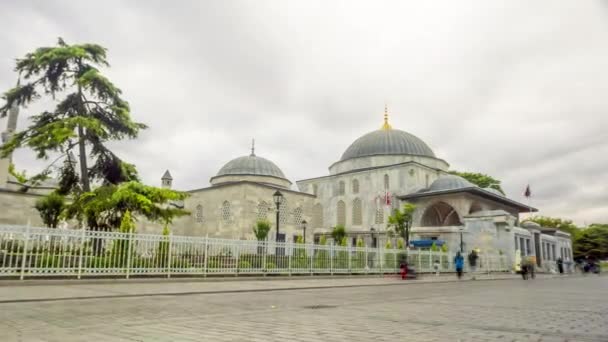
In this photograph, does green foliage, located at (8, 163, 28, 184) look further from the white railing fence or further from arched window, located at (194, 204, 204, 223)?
the white railing fence

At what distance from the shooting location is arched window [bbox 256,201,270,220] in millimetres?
32944

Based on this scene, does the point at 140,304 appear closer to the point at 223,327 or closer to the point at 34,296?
the point at 34,296

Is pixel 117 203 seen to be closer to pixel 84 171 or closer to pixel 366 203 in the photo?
pixel 84 171

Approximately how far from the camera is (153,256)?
39.4ft

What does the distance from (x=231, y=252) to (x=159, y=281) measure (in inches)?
118

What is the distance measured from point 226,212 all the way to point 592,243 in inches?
1767

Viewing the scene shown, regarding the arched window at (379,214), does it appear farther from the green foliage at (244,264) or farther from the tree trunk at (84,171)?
the tree trunk at (84,171)

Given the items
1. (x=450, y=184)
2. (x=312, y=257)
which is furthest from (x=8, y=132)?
(x=450, y=184)

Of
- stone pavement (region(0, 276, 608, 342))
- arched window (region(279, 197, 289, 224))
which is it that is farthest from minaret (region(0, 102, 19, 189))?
stone pavement (region(0, 276, 608, 342))

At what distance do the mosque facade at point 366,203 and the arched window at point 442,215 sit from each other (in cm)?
9

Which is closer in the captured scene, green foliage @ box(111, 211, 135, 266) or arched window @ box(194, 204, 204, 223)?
green foliage @ box(111, 211, 135, 266)

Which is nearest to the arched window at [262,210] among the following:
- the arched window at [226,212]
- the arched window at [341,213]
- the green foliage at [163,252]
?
the arched window at [226,212]

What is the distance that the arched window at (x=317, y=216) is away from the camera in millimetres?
39062

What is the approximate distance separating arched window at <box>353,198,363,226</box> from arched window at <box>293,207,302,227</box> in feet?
15.8
